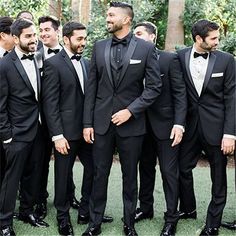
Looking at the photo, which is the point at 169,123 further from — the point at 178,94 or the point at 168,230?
the point at 168,230

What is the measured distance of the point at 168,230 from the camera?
524cm

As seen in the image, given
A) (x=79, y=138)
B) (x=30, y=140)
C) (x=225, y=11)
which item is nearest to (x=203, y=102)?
(x=79, y=138)

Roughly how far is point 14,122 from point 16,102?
205 mm

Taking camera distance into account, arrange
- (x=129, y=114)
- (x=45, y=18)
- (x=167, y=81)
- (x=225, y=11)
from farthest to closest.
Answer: (x=225, y=11) → (x=45, y=18) → (x=167, y=81) → (x=129, y=114)

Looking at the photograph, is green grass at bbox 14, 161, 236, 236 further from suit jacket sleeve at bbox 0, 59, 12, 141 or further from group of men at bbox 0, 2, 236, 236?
suit jacket sleeve at bbox 0, 59, 12, 141

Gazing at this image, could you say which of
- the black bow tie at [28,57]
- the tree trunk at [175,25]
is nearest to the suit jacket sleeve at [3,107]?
the black bow tie at [28,57]

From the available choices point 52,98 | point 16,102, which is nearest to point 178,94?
point 52,98

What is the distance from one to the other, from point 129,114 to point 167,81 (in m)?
0.64

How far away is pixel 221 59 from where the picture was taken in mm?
5082

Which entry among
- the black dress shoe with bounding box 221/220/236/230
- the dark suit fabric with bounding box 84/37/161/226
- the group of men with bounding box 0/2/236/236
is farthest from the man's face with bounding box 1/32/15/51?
the black dress shoe with bounding box 221/220/236/230

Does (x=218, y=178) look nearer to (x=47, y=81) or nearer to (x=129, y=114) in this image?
(x=129, y=114)

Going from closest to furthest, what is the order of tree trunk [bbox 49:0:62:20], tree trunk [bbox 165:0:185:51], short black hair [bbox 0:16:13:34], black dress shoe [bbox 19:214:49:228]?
black dress shoe [bbox 19:214:49:228] → short black hair [bbox 0:16:13:34] → tree trunk [bbox 49:0:62:20] → tree trunk [bbox 165:0:185:51]

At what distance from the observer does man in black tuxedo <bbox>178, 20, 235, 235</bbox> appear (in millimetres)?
5039

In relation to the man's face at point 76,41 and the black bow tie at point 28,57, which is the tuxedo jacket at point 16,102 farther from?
the man's face at point 76,41
